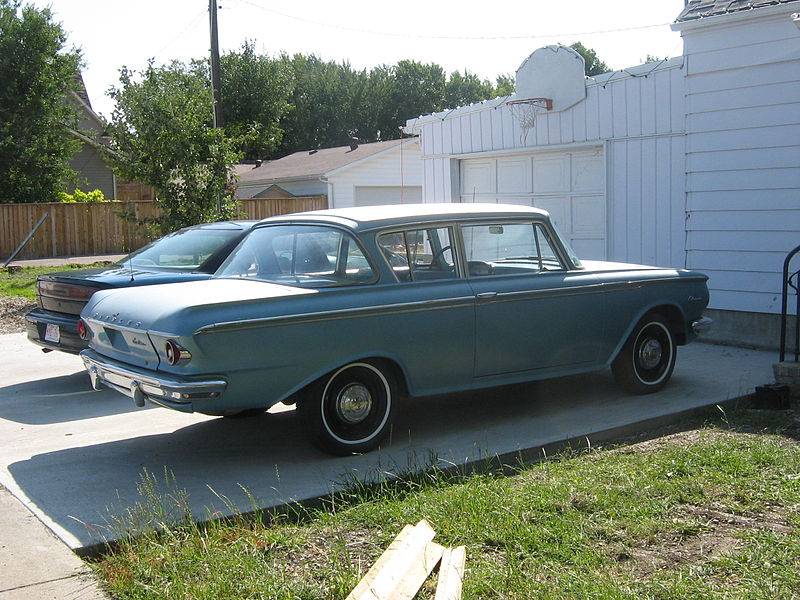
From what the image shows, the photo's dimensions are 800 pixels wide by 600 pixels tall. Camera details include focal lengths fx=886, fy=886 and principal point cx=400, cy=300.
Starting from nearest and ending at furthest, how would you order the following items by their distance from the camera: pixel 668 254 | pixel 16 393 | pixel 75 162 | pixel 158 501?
pixel 158 501 < pixel 16 393 < pixel 668 254 < pixel 75 162

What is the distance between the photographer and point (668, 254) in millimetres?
10453

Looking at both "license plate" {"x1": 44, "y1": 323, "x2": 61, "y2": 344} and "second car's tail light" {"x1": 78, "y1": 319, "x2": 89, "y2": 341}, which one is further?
"license plate" {"x1": 44, "y1": 323, "x2": 61, "y2": 344}

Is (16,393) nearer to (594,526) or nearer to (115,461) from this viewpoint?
(115,461)

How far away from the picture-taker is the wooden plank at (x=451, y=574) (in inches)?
142

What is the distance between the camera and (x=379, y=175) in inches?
1291

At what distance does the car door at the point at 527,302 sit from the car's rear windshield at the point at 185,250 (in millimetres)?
3146

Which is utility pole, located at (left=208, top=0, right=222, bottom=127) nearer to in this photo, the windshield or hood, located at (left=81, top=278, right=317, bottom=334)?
the windshield

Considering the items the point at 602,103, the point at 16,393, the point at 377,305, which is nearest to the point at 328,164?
the point at 602,103

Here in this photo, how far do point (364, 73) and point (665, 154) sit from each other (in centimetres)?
5606

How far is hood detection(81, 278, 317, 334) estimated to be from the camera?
17.1ft

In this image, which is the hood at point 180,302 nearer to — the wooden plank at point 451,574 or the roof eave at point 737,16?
the wooden plank at point 451,574

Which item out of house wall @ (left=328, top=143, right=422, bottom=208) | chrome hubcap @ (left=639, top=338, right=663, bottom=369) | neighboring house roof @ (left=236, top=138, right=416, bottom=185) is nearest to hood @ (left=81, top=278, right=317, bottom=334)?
chrome hubcap @ (left=639, top=338, right=663, bottom=369)

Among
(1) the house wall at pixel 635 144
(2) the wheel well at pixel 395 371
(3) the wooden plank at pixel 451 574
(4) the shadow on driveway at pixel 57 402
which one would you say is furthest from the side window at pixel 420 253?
(1) the house wall at pixel 635 144

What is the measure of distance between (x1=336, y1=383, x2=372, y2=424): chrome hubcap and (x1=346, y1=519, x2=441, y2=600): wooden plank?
4.96 feet
